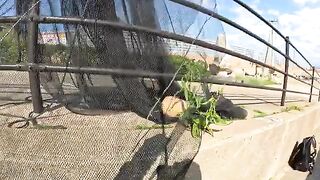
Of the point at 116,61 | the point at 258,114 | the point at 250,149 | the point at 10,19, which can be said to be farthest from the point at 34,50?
the point at 258,114

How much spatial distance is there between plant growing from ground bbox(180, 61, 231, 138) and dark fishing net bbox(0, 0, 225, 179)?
89 millimetres

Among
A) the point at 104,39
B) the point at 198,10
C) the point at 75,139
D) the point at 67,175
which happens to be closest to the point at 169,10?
the point at 198,10

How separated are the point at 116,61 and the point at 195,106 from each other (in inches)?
26.7

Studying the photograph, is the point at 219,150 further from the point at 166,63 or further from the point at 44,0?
the point at 44,0

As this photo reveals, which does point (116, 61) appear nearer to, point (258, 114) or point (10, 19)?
point (10, 19)

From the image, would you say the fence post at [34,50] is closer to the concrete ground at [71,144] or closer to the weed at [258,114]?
the concrete ground at [71,144]

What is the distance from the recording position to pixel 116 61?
118 inches

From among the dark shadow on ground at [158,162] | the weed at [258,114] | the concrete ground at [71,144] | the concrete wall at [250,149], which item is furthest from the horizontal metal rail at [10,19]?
the weed at [258,114]

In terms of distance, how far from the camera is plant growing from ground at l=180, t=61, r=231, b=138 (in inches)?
118

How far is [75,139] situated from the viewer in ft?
8.42

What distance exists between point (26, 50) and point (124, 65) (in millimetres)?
714

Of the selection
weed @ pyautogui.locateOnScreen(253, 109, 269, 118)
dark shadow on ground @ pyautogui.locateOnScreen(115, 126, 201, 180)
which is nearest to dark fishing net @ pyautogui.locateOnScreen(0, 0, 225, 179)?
dark shadow on ground @ pyautogui.locateOnScreen(115, 126, 201, 180)

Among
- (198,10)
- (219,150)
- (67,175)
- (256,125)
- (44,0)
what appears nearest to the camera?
(67,175)

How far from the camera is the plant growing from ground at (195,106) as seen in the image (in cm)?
301
